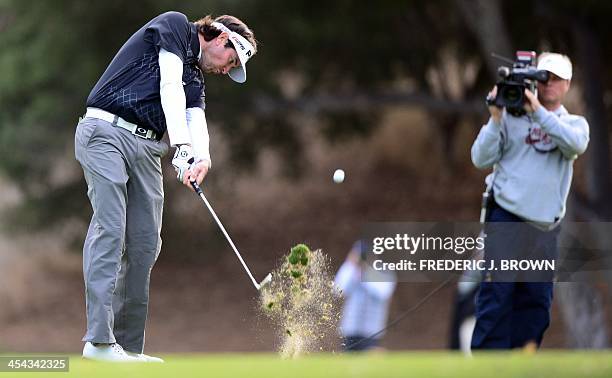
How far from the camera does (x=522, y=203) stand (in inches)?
295

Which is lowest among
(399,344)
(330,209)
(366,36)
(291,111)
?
(399,344)

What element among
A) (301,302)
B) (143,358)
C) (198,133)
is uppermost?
(198,133)

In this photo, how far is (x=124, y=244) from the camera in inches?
255

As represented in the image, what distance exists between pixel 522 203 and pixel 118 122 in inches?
104

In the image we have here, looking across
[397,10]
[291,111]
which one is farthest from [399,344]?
[397,10]

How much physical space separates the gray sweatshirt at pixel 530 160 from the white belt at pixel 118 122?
2.23 metres

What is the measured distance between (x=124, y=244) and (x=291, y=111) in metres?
13.7

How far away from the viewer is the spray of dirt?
21.9ft

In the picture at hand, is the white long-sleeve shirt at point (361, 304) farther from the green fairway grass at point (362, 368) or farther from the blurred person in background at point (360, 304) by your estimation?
the green fairway grass at point (362, 368)

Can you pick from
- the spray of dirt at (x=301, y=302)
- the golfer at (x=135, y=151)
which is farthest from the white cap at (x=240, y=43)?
the spray of dirt at (x=301, y=302)

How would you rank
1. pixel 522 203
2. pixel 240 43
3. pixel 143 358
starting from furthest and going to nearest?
pixel 522 203 → pixel 240 43 → pixel 143 358

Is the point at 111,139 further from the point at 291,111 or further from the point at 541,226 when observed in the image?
the point at 291,111

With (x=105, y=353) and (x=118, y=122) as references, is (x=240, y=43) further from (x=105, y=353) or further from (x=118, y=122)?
(x=105, y=353)

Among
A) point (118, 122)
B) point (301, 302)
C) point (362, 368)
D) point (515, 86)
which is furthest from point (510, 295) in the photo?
point (118, 122)
